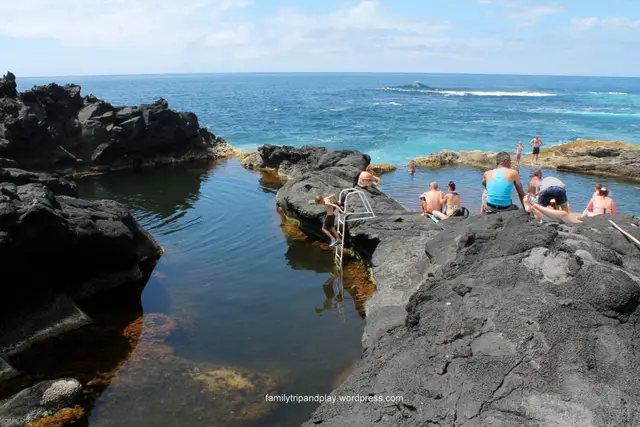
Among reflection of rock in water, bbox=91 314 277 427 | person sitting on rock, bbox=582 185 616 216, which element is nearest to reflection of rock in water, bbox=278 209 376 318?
reflection of rock in water, bbox=91 314 277 427

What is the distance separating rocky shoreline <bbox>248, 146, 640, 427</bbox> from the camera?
18.2 ft

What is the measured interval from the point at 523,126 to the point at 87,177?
2159 inches

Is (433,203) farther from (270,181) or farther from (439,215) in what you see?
(270,181)

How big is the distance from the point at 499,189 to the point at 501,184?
166 mm

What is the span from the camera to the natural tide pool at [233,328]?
9625 mm

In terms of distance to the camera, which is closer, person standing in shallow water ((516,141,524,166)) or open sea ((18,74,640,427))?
open sea ((18,74,640,427))

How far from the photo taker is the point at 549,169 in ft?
113

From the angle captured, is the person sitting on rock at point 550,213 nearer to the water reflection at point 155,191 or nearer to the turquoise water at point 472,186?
the turquoise water at point 472,186

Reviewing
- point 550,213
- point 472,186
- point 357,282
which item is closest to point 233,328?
point 357,282

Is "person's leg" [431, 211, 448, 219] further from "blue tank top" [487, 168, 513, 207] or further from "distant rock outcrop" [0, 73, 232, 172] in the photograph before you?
"distant rock outcrop" [0, 73, 232, 172]

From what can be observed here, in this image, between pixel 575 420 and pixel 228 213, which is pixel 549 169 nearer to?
pixel 228 213

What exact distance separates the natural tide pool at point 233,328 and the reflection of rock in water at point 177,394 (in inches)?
0.9

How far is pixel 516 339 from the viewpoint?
6203 mm

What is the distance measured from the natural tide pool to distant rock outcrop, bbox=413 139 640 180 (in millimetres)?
19640
